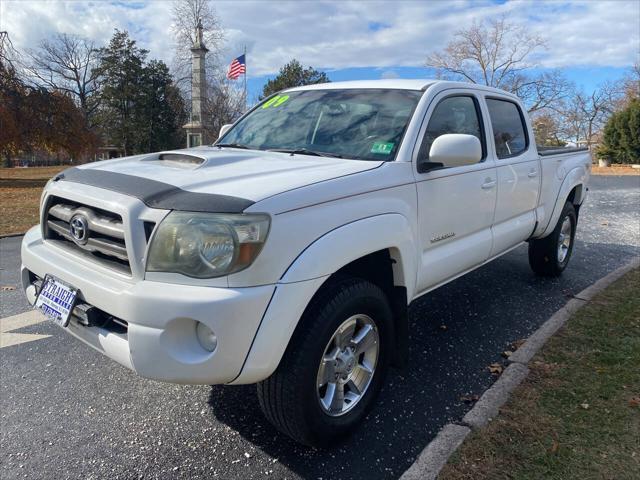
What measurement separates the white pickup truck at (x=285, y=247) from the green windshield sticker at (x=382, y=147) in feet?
0.04

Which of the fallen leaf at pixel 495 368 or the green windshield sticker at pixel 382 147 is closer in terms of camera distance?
the green windshield sticker at pixel 382 147

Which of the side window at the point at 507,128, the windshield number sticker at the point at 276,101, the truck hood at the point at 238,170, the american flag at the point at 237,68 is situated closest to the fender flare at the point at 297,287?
the truck hood at the point at 238,170

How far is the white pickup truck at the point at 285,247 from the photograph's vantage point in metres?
2.02

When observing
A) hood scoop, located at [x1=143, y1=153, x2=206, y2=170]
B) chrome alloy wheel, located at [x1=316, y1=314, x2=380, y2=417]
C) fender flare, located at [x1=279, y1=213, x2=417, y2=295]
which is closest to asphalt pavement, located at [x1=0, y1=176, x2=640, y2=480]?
chrome alloy wheel, located at [x1=316, y1=314, x2=380, y2=417]

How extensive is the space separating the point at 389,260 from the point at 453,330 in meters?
1.62

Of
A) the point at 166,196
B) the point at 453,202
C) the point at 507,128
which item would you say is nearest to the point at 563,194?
the point at 507,128

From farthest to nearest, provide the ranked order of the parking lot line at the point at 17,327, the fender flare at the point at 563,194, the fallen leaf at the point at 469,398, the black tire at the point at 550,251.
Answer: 1. the black tire at the point at 550,251
2. the fender flare at the point at 563,194
3. the parking lot line at the point at 17,327
4. the fallen leaf at the point at 469,398

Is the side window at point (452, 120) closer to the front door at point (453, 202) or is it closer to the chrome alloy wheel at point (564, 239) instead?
the front door at point (453, 202)

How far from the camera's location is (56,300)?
248 centimetres

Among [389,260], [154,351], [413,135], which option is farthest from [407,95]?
[154,351]

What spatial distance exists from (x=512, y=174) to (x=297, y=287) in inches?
106

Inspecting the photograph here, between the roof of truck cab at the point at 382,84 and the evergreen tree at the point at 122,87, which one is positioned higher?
the evergreen tree at the point at 122,87

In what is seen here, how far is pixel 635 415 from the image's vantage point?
2.69m

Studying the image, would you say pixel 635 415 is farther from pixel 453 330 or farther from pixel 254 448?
pixel 254 448
